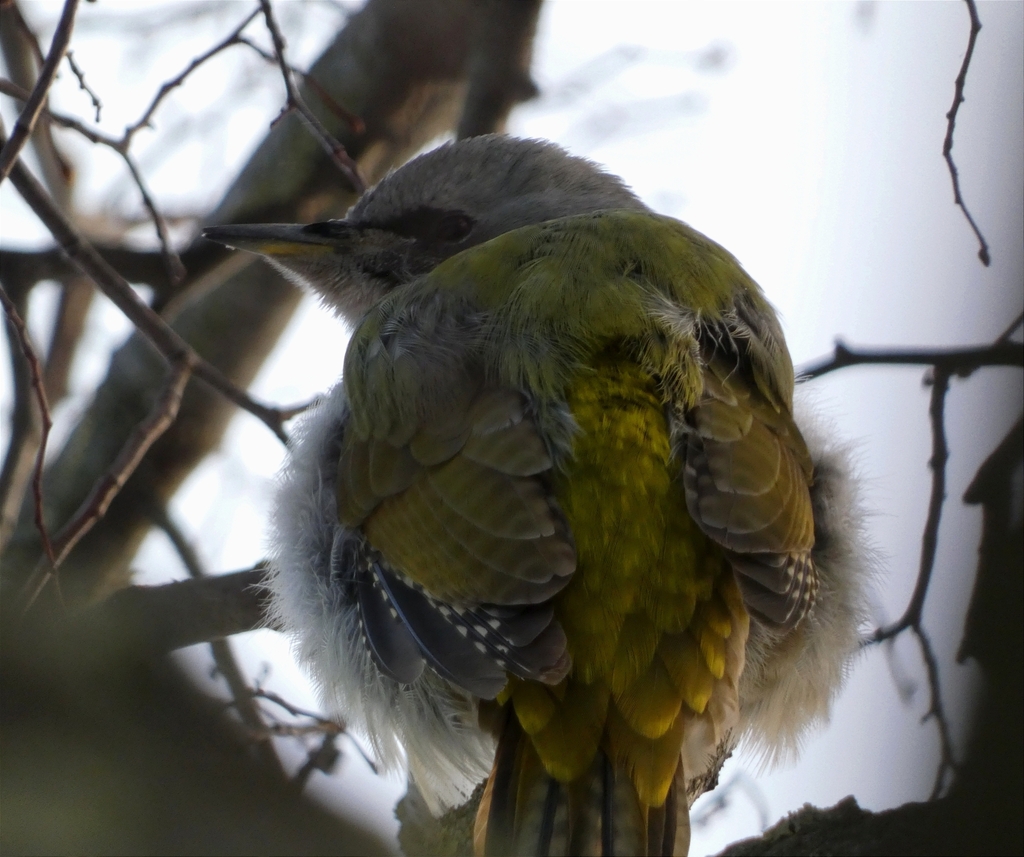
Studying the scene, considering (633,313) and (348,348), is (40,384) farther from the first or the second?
(633,313)

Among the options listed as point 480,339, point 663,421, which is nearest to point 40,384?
point 480,339

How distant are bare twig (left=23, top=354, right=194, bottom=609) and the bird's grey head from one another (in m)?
0.60

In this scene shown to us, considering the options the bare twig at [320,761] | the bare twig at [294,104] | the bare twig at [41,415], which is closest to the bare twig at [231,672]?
the bare twig at [320,761]

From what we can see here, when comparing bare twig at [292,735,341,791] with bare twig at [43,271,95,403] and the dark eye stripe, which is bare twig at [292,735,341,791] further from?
bare twig at [43,271,95,403]

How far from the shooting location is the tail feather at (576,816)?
233 centimetres

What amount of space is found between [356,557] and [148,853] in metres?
1.46

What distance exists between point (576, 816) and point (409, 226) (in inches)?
93.7

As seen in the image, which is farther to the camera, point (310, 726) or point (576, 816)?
point (310, 726)

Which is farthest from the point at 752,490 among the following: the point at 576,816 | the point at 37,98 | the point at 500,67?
the point at 500,67

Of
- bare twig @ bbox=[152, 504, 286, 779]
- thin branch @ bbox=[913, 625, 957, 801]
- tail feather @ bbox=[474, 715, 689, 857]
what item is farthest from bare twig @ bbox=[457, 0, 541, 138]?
thin branch @ bbox=[913, 625, 957, 801]

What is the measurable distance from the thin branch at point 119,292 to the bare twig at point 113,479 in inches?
2.4

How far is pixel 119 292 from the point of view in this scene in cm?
371

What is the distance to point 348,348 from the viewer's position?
139 inches

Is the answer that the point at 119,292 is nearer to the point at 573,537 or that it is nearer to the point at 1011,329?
the point at 573,537
